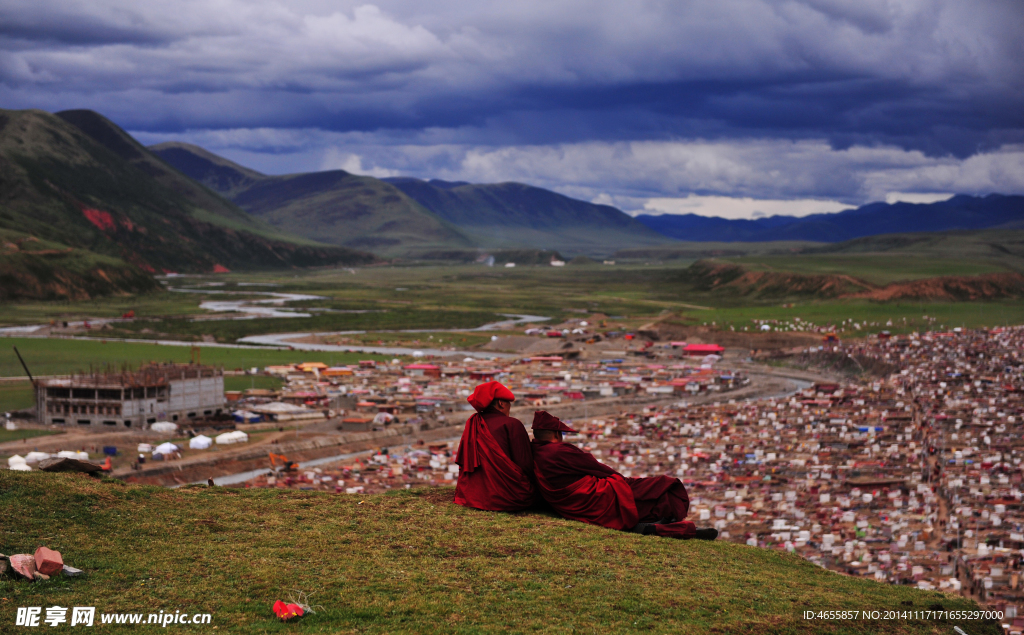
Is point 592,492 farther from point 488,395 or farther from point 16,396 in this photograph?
point 16,396

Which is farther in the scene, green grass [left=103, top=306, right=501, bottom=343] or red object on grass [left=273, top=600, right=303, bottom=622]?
green grass [left=103, top=306, right=501, bottom=343]

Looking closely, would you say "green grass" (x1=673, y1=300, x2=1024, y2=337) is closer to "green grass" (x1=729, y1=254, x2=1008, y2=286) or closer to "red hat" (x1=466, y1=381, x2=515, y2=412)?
"green grass" (x1=729, y1=254, x2=1008, y2=286)

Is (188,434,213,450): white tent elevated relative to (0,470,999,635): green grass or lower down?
lower down

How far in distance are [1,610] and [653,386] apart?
58547 millimetres

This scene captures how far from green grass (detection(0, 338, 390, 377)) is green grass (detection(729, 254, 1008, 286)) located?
89330mm

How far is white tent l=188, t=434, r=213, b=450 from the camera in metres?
42.1

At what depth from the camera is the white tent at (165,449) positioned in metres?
39.9

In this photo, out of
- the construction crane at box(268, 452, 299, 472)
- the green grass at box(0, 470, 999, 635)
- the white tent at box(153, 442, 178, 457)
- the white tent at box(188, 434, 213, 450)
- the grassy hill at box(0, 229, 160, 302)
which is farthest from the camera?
the grassy hill at box(0, 229, 160, 302)

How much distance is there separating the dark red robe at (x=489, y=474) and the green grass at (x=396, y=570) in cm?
36

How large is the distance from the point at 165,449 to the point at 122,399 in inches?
325

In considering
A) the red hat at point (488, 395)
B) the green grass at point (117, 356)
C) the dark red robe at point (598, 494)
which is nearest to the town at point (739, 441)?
the green grass at point (117, 356)

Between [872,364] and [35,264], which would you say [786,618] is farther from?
[35,264]

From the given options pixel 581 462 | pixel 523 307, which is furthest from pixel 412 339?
pixel 581 462

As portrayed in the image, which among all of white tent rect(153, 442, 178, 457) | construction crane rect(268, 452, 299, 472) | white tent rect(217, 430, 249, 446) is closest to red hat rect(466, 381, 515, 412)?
construction crane rect(268, 452, 299, 472)
